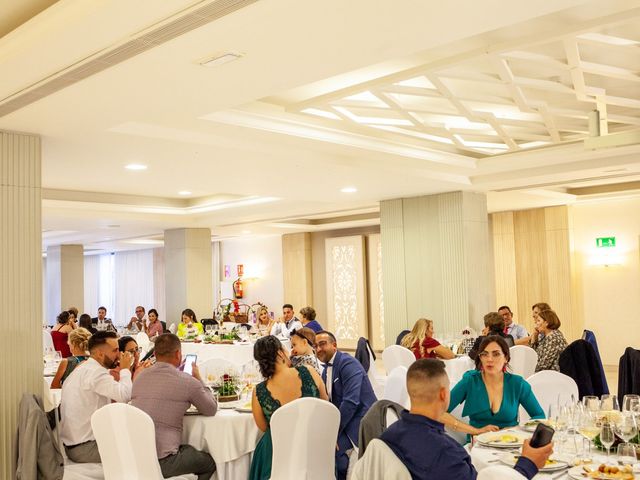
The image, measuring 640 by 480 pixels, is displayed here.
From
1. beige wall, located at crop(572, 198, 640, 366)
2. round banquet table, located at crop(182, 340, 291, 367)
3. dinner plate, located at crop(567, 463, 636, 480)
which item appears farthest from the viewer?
beige wall, located at crop(572, 198, 640, 366)

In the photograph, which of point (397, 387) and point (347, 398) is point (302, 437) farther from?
point (397, 387)

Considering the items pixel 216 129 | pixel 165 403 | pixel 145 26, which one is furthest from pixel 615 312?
pixel 145 26

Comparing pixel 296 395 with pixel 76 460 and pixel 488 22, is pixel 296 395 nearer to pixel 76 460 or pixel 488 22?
pixel 76 460

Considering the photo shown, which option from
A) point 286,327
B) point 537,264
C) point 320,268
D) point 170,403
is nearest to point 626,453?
point 170,403

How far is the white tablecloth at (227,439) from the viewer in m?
4.79

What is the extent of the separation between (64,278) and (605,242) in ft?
43.0

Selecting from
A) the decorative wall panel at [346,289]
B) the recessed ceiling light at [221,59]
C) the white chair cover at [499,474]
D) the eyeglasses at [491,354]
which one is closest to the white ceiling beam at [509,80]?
the recessed ceiling light at [221,59]

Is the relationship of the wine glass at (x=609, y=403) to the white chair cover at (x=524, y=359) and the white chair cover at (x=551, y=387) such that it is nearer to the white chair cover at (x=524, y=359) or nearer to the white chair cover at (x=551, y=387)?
the white chair cover at (x=551, y=387)

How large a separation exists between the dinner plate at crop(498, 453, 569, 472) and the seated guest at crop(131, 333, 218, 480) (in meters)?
2.20

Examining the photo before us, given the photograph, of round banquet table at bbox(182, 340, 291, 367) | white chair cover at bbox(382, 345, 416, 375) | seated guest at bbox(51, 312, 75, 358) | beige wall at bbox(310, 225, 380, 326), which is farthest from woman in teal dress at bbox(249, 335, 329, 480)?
beige wall at bbox(310, 225, 380, 326)

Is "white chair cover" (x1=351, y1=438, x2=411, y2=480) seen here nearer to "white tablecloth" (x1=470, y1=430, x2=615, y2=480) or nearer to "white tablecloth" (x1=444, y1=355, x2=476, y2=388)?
"white tablecloth" (x1=470, y1=430, x2=615, y2=480)

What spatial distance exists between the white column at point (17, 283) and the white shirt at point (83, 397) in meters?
0.48

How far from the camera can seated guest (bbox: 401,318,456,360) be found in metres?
7.68

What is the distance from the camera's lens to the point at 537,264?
528 inches
